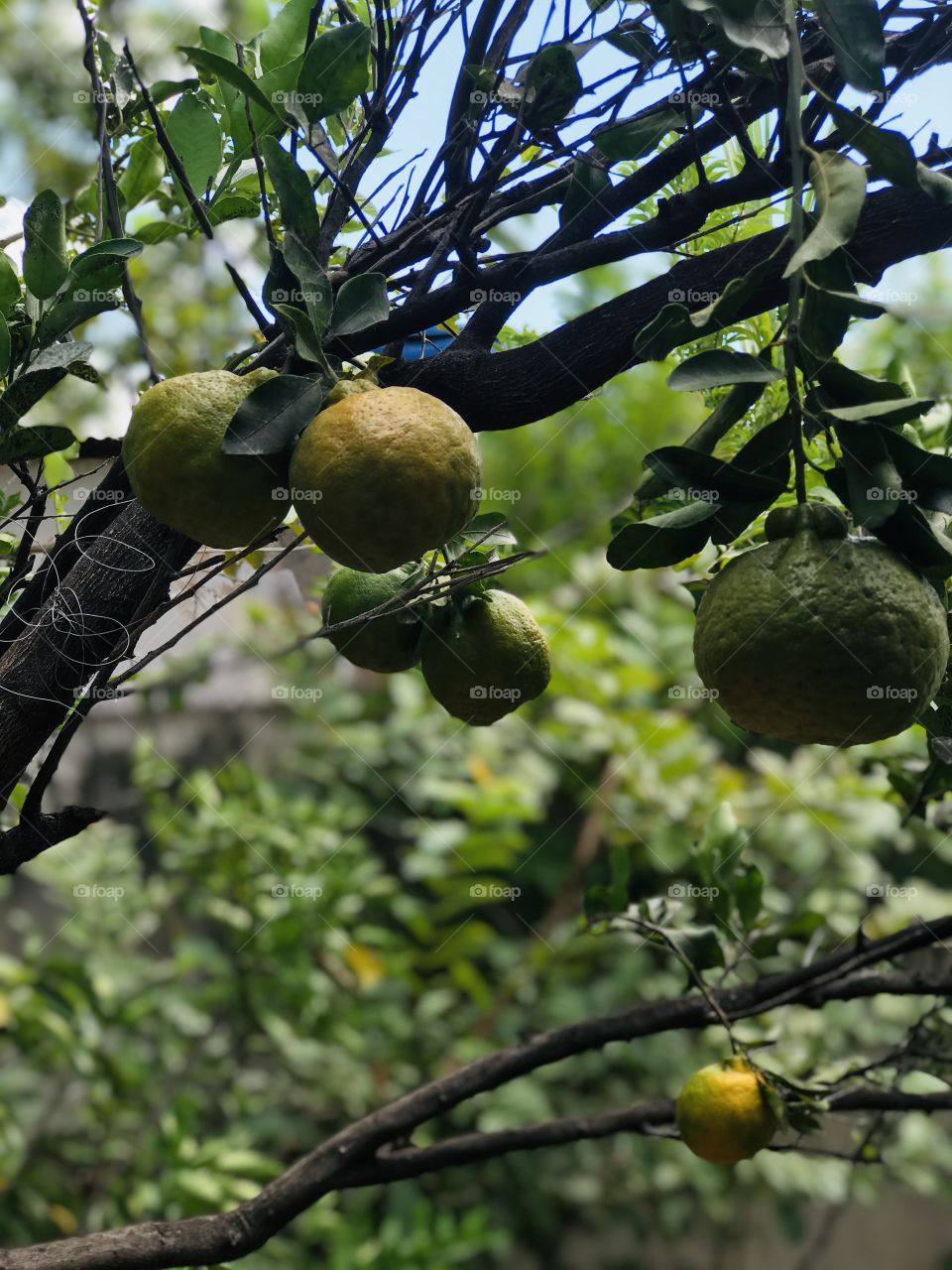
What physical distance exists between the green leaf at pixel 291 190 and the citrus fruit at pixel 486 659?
0.25m

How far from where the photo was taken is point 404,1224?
1.97 m

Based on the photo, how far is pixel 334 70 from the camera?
546 millimetres

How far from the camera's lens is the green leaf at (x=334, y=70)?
0.53 meters

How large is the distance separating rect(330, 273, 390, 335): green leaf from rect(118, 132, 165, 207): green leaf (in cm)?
32

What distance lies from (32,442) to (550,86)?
1.04ft
